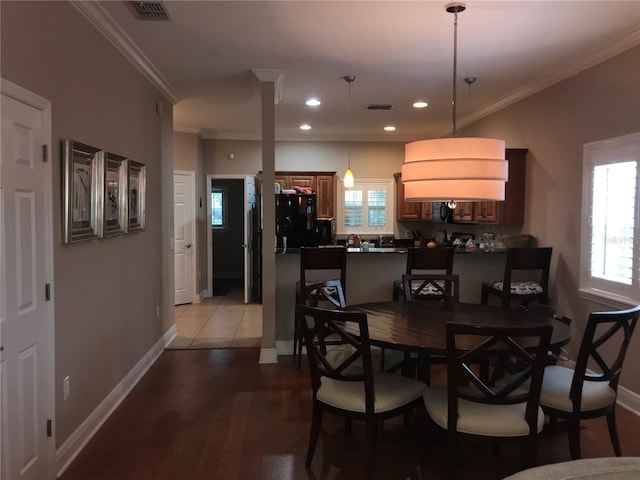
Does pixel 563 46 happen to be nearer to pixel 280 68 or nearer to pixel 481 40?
pixel 481 40

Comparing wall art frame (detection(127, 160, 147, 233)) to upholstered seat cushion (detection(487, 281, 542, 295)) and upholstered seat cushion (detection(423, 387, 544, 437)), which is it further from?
upholstered seat cushion (detection(487, 281, 542, 295))

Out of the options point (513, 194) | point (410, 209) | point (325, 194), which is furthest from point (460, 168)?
point (410, 209)

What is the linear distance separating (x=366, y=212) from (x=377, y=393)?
5.75 m

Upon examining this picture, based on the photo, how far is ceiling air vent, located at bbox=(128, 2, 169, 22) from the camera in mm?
2936

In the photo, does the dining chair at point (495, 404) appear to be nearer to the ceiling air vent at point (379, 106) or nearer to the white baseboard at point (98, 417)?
the white baseboard at point (98, 417)

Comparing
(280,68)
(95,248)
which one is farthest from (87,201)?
(280,68)

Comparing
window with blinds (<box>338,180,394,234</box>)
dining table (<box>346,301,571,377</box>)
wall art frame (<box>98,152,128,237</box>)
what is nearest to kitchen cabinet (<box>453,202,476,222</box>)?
window with blinds (<box>338,180,394,234</box>)

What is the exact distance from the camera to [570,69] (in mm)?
4078

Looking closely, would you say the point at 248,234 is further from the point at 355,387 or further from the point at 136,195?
the point at 355,387

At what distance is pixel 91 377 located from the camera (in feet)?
10.1

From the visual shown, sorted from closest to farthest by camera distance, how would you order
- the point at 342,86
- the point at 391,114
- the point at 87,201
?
the point at 87,201 < the point at 342,86 < the point at 391,114

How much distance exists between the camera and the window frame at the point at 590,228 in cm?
341

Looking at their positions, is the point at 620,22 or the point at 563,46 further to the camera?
the point at 563,46

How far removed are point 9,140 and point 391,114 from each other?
497 cm
